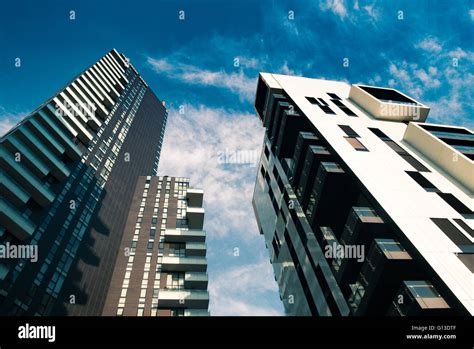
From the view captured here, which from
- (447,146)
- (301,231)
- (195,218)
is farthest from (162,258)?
(447,146)

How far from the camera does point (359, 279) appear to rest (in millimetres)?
28188

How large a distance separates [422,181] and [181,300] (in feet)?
106

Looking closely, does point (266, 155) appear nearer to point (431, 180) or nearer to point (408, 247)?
point (431, 180)

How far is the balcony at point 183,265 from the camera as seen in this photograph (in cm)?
4609

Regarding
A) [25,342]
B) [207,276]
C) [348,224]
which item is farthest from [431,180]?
[25,342]

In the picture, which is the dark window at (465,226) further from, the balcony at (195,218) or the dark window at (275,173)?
the balcony at (195,218)

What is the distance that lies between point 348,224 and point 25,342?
2546 cm

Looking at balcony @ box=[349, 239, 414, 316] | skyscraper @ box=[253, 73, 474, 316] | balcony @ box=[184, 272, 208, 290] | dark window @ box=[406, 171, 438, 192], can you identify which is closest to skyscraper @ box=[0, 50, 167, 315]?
balcony @ box=[184, 272, 208, 290]

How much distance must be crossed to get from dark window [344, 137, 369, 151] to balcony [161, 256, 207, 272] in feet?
87.8

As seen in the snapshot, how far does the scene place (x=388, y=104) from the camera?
150 ft

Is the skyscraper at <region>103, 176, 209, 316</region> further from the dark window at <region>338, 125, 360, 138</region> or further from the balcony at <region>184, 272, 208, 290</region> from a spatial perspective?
the dark window at <region>338, 125, 360, 138</region>

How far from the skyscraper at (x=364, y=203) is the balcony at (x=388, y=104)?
154 mm

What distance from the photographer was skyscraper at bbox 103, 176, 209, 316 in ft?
136

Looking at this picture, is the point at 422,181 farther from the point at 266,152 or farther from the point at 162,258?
the point at 162,258
